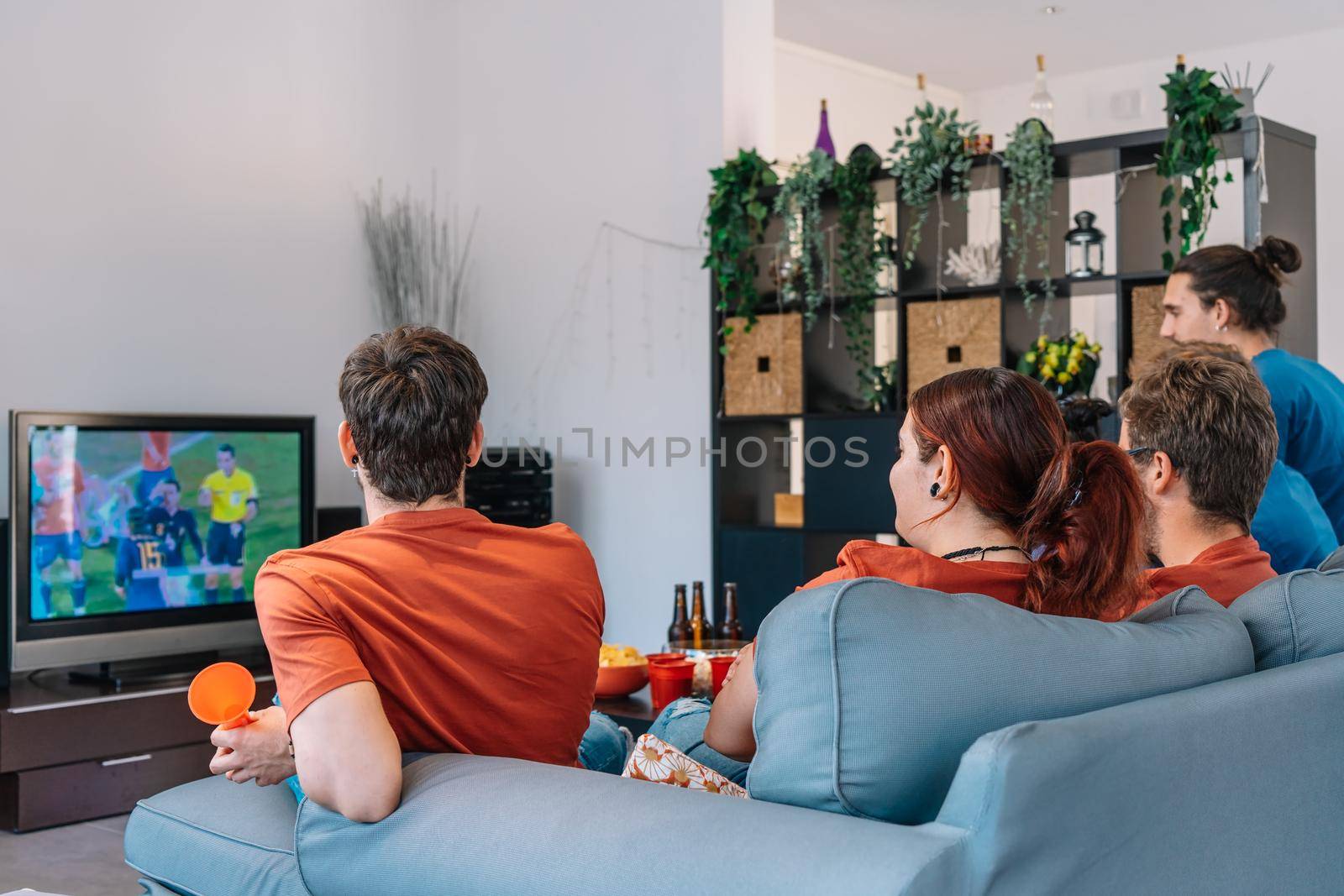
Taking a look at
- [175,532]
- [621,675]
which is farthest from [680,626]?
[175,532]

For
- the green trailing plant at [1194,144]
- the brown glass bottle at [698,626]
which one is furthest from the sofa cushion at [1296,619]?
the green trailing plant at [1194,144]

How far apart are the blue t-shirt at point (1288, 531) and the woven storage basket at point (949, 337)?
1.73m

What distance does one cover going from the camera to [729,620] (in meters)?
3.27

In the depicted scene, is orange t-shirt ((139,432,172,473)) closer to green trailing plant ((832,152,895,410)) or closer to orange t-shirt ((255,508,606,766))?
green trailing plant ((832,152,895,410))

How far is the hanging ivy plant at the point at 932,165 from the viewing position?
454 centimetres

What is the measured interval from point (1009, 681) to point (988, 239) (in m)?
3.75

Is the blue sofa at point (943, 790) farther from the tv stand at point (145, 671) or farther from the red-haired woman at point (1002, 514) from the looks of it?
the tv stand at point (145, 671)

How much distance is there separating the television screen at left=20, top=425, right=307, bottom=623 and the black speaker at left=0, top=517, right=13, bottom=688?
3.0 inches

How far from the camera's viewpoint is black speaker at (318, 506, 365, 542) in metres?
5.11

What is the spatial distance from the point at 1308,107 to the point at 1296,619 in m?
5.65

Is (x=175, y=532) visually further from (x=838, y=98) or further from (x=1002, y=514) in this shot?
(x=838, y=98)

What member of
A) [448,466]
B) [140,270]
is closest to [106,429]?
[140,270]

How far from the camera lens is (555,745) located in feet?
6.36

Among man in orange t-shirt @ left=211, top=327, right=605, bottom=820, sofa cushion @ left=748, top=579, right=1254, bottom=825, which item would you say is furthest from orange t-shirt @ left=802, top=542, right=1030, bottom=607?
man in orange t-shirt @ left=211, top=327, right=605, bottom=820
